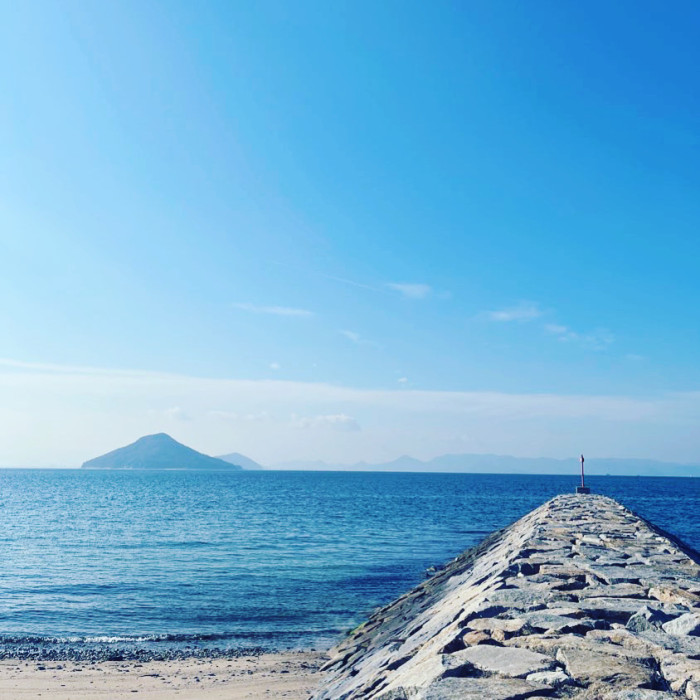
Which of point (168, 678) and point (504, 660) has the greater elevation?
point (504, 660)

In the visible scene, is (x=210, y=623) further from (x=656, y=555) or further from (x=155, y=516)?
(x=155, y=516)

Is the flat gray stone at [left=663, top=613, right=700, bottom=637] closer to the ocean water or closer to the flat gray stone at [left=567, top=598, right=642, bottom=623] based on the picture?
the flat gray stone at [left=567, top=598, right=642, bottom=623]

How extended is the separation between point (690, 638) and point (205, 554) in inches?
893

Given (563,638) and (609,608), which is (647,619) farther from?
(563,638)

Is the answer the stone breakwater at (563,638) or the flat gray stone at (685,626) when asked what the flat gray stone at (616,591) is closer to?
the stone breakwater at (563,638)

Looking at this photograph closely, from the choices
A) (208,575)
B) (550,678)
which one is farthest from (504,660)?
(208,575)

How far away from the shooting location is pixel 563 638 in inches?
177

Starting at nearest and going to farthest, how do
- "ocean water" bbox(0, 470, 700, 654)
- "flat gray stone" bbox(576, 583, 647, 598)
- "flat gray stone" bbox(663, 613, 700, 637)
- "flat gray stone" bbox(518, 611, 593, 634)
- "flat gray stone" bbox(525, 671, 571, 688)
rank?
"flat gray stone" bbox(525, 671, 571, 688)
"flat gray stone" bbox(663, 613, 700, 637)
"flat gray stone" bbox(518, 611, 593, 634)
"flat gray stone" bbox(576, 583, 647, 598)
"ocean water" bbox(0, 470, 700, 654)

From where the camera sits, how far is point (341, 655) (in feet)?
37.9

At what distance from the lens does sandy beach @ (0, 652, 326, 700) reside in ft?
32.7

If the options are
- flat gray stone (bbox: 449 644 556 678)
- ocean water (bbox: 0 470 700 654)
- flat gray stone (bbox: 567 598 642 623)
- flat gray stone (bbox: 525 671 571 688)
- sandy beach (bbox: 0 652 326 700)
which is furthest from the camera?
ocean water (bbox: 0 470 700 654)

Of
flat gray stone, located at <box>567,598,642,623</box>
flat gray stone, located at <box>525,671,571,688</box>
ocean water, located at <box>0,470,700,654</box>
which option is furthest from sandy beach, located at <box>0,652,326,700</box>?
flat gray stone, located at <box>525,671,571,688</box>

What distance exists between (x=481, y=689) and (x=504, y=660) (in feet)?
1.88

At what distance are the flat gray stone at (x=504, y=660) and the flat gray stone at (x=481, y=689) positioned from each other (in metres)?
0.16
